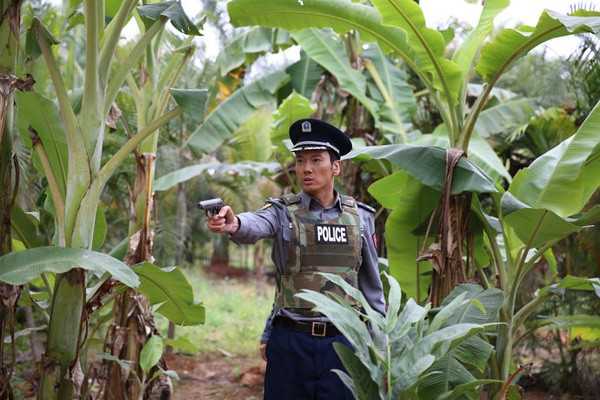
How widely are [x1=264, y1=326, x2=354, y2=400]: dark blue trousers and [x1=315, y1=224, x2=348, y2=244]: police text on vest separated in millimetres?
423

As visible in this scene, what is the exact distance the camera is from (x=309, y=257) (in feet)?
10.7

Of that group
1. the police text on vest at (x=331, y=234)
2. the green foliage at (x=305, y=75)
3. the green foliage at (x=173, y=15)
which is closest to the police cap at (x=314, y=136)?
the police text on vest at (x=331, y=234)

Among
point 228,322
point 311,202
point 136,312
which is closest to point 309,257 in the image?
point 311,202

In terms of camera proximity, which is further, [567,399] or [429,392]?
[567,399]

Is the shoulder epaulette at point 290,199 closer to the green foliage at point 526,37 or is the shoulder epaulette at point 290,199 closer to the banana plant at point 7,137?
the banana plant at point 7,137

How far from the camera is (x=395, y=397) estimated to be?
270 centimetres

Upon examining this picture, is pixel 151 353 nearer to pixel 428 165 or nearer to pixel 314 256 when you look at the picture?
pixel 314 256

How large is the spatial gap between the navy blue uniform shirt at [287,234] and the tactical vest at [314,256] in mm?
32

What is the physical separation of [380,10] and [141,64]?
1623 mm

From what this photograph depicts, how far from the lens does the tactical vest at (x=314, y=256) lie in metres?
3.27

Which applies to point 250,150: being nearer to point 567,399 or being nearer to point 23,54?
point 567,399

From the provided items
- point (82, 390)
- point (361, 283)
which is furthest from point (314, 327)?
point (82, 390)

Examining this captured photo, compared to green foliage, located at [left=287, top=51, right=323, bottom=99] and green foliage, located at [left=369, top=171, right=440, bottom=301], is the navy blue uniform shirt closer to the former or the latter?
green foliage, located at [left=369, top=171, right=440, bottom=301]

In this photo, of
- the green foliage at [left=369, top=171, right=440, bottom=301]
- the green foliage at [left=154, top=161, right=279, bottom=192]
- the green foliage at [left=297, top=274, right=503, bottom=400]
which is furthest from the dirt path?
the green foliage at [left=297, top=274, right=503, bottom=400]
